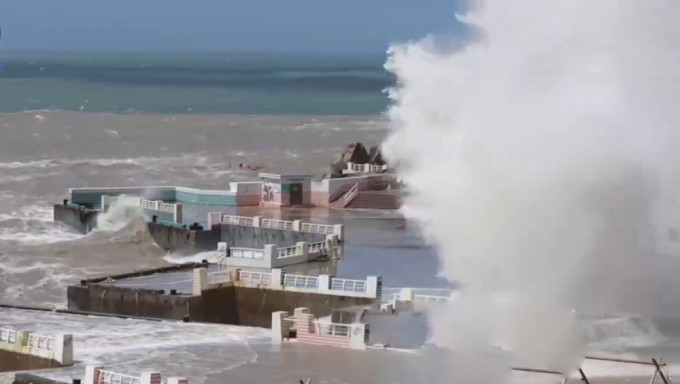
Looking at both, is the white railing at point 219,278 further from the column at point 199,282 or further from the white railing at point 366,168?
the white railing at point 366,168

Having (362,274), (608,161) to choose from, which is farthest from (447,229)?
(362,274)

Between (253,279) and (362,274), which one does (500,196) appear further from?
(362,274)

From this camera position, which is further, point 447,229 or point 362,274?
point 362,274

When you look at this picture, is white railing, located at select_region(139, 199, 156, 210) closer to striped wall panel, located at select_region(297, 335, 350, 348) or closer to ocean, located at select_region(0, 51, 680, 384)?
ocean, located at select_region(0, 51, 680, 384)

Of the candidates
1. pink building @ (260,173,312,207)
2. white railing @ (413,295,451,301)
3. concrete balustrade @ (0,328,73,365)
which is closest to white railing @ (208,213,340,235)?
pink building @ (260,173,312,207)

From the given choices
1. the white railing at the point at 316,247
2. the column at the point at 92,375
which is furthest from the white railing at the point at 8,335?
the white railing at the point at 316,247

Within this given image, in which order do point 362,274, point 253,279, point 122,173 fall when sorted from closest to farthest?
1. point 253,279
2. point 362,274
3. point 122,173

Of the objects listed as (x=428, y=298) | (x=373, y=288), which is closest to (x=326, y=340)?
(x=428, y=298)
